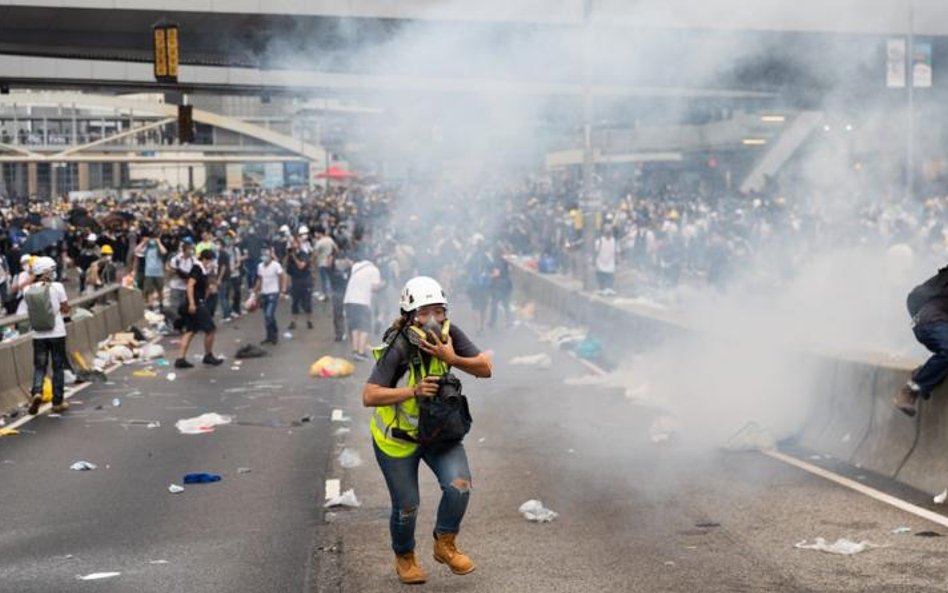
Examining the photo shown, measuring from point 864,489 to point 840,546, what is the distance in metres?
1.96

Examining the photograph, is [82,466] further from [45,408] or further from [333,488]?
[45,408]

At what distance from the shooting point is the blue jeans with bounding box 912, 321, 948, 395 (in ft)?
32.2

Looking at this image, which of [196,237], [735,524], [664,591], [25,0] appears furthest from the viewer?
[196,237]

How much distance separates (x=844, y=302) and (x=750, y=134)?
12.6 meters

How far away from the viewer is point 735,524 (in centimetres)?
905

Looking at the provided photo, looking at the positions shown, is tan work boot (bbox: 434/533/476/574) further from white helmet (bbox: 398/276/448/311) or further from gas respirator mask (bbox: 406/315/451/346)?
white helmet (bbox: 398/276/448/311)

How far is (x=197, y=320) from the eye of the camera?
2067 centimetres

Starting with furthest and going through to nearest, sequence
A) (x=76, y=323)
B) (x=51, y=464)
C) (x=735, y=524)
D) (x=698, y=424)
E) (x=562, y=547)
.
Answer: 1. (x=76, y=323)
2. (x=698, y=424)
3. (x=51, y=464)
4. (x=735, y=524)
5. (x=562, y=547)

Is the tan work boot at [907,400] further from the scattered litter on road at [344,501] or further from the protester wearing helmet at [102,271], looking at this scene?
the protester wearing helmet at [102,271]

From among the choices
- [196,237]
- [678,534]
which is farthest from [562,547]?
[196,237]

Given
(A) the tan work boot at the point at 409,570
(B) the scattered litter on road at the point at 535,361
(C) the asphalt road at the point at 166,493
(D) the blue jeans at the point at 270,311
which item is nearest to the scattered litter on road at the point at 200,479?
(C) the asphalt road at the point at 166,493

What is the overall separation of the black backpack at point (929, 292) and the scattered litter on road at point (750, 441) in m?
2.17

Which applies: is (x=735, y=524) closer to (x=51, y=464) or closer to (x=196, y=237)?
(x=51, y=464)

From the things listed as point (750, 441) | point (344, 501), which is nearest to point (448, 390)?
point (344, 501)
